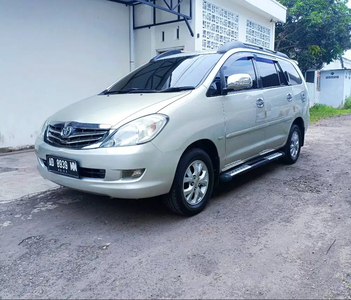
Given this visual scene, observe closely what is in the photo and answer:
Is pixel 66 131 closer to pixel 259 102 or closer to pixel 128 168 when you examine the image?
pixel 128 168

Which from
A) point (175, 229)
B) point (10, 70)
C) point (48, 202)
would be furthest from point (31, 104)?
point (175, 229)

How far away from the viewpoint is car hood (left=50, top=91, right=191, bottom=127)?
3.23 meters

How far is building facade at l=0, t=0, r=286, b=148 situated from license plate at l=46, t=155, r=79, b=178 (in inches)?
168

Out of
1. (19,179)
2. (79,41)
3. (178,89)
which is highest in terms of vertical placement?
(79,41)

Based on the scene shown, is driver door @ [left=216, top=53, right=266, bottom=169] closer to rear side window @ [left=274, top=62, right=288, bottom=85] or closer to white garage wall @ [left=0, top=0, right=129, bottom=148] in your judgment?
rear side window @ [left=274, top=62, right=288, bottom=85]

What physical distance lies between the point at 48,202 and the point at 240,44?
10.8 feet

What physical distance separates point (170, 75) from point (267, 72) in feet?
5.61

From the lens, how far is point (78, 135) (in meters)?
3.26

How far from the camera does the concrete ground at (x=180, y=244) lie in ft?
7.89

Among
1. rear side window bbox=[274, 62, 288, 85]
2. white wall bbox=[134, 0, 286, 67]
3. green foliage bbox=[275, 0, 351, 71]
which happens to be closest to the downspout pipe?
white wall bbox=[134, 0, 286, 67]

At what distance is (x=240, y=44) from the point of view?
4.64 metres

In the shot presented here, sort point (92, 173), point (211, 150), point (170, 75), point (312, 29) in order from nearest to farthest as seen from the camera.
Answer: point (92, 173) < point (211, 150) < point (170, 75) < point (312, 29)

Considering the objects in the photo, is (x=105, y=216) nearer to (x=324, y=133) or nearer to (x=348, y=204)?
(x=348, y=204)

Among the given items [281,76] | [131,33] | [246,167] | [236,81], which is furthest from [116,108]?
[131,33]
